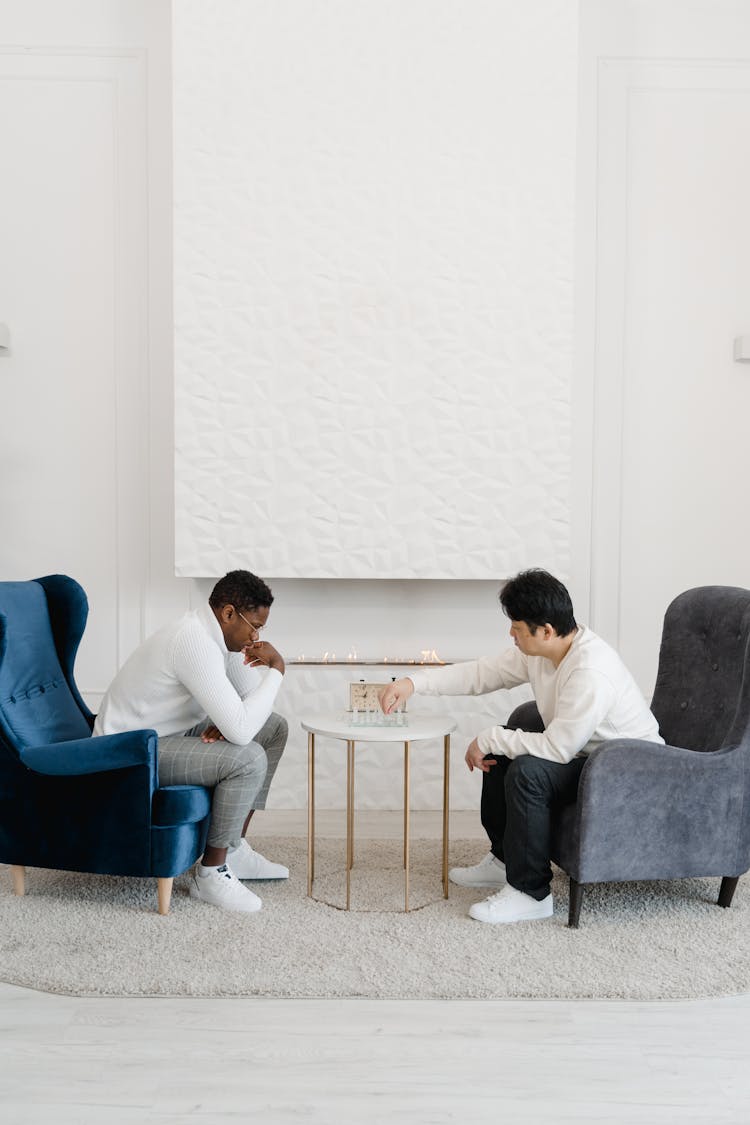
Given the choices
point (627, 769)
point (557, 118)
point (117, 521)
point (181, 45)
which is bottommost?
point (627, 769)

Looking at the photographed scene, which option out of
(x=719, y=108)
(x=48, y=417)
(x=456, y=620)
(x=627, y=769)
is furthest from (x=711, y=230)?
(x=48, y=417)

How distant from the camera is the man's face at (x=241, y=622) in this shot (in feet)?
10.1

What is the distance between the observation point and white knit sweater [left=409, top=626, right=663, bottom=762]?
2.88 metres

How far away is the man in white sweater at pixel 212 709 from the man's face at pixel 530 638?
2.43 ft

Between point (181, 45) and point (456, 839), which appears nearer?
point (456, 839)

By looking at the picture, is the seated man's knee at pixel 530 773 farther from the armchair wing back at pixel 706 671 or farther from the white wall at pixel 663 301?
the white wall at pixel 663 301

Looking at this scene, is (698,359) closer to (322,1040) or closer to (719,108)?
(719,108)

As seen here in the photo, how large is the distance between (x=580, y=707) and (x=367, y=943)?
86 centimetres

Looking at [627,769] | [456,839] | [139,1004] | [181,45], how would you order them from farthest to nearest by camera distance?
[181,45] < [456,839] < [627,769] < [139,1004]

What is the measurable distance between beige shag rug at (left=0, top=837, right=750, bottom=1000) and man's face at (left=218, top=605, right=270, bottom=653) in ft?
2.59

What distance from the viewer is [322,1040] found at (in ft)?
7.37

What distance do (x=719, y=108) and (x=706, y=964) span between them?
353cm

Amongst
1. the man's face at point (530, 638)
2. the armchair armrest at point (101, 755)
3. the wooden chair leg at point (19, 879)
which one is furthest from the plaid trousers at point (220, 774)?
the man's face at point (530, 638)

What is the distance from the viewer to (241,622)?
3.08 metres
